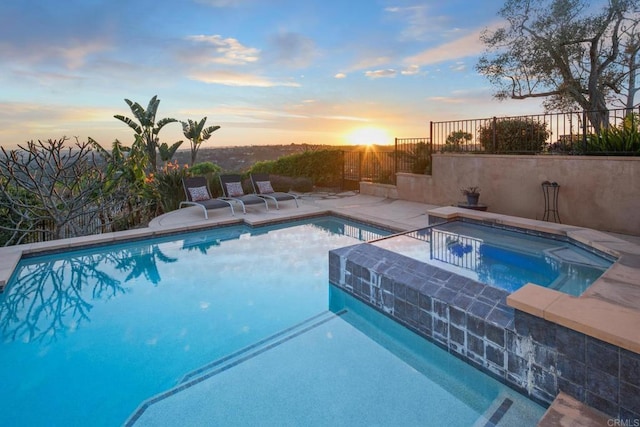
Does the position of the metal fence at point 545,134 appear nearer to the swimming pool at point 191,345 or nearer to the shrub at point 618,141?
the shrub at point 618,141

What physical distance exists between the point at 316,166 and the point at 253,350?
11650mm

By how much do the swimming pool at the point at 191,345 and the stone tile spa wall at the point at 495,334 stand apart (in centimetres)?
19

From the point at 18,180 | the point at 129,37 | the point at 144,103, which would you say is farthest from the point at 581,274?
the point at 144,103

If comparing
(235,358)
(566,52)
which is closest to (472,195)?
(566,52)

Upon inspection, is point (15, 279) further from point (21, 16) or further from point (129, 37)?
point (129, 37)

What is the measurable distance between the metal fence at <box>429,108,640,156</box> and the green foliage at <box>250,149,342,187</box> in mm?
4728

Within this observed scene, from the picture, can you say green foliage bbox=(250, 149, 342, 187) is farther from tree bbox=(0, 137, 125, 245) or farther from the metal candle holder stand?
the metal candle holder stand

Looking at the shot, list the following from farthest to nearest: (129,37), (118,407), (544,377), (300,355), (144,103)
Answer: (144,103), (129,37), (300,355), (118,407), (544,377)

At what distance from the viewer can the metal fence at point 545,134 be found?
7453 millimetres

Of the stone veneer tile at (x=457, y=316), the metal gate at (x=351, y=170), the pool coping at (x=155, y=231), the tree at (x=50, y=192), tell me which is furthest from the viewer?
the metal gate at (x=351, y=170)

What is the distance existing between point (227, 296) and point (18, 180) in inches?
228

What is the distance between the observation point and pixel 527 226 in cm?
648

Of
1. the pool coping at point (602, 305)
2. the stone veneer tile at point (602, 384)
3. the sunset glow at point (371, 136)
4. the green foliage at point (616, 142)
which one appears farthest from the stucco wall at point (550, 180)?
the stone veneer tile at point (602, 384)

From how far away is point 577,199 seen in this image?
782cm
